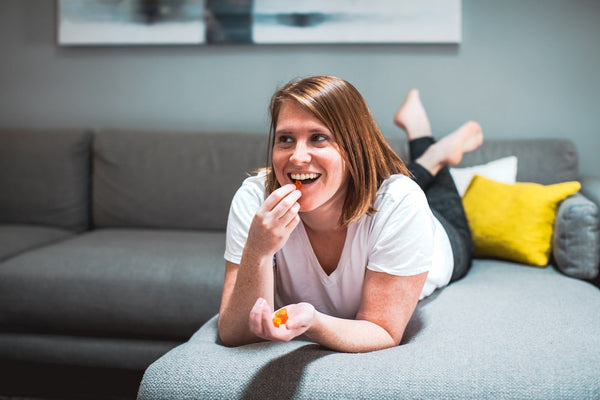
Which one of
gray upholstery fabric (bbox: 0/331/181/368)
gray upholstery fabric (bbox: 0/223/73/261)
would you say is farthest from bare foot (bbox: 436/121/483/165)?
gray upholstery fabric (bbox: 0/223/73/261)

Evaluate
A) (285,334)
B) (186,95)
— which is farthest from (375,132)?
(186,95)

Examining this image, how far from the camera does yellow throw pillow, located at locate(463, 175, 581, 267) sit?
186 cm

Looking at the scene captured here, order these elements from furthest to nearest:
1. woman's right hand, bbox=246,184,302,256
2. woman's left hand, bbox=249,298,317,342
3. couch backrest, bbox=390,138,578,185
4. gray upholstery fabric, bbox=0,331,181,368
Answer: couch backrest, bbox=390,138,578,185, gray upholstery fabric, bbox=0,331,181,368, woman's right hand, bbox=246,184,302,256, woman's left hand, bbox=249,298,317,342

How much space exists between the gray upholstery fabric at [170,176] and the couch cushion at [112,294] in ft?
1.75

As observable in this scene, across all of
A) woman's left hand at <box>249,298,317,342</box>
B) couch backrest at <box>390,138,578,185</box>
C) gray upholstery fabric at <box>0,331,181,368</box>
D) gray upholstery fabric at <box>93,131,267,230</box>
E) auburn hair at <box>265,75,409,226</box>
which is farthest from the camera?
gray upholstery fabric at <box>93,131,267,230</box>

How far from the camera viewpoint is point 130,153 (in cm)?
249

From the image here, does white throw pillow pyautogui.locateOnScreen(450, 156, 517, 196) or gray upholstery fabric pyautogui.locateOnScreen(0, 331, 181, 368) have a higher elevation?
white throw pillow pyautogui.locateOnScreen(450, 156, 517, 196)

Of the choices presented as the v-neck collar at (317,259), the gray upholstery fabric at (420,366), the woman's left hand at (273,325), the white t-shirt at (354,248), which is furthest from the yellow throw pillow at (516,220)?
the woman's left hand at (273,325)

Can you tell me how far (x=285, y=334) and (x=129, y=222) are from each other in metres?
1.73

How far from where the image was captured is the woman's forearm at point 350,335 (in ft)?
3.41

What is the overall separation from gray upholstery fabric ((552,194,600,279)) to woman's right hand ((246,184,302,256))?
115cm

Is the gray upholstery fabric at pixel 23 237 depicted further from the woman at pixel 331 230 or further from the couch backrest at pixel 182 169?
the woman at pixel 331 230

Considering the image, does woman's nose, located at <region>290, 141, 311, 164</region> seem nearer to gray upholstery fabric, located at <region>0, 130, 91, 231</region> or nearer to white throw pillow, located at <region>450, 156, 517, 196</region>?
white throw pillow, located at <region>450, 156, 517, 196</region>

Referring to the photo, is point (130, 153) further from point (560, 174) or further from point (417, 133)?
point (560, 174)
